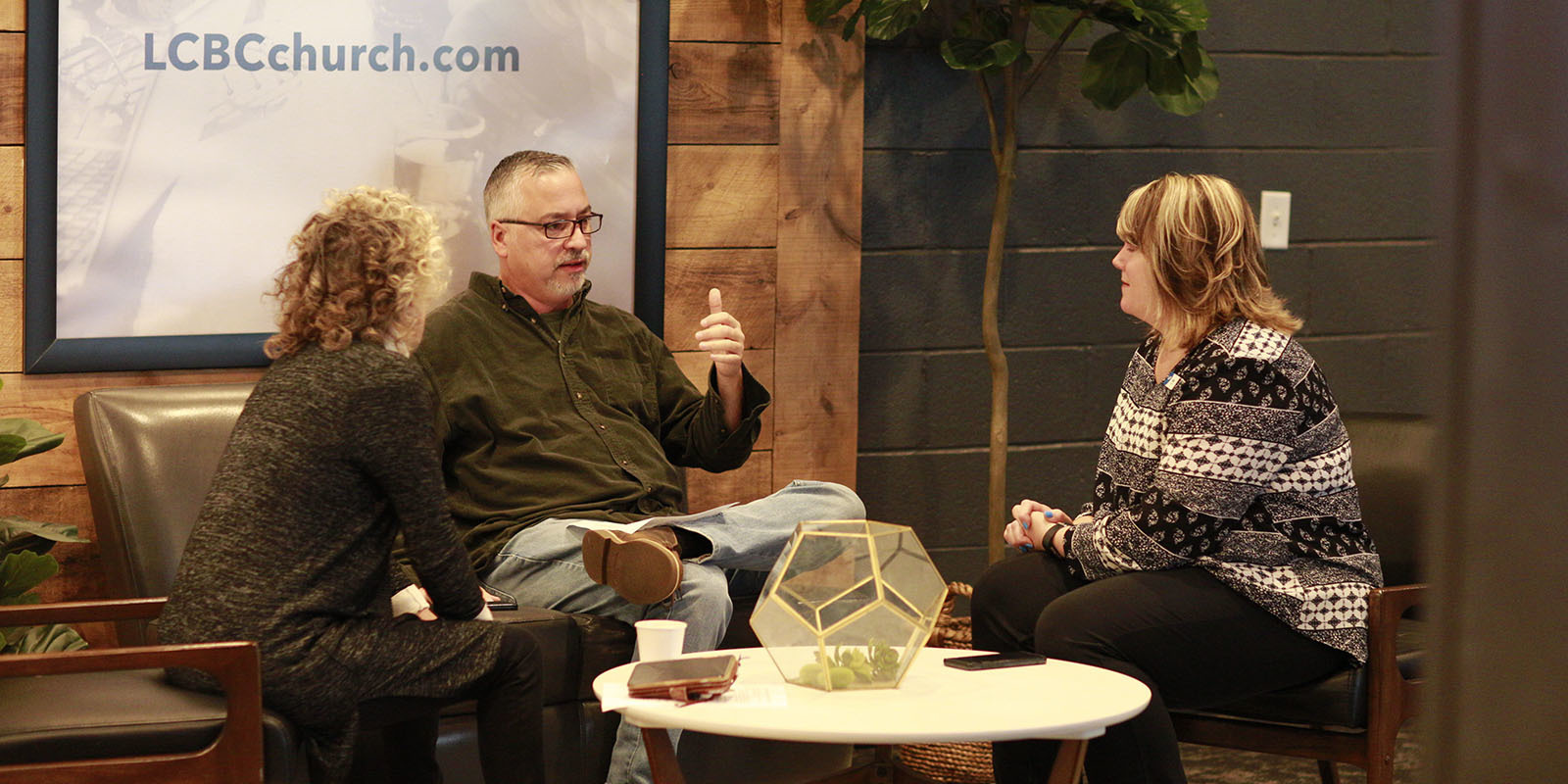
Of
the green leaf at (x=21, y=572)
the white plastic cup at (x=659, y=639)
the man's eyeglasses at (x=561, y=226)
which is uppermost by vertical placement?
the man's eyeglasses at (x=561, y=226)

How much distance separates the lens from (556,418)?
2801mm

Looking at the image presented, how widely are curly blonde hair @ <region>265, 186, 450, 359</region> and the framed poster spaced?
0.74 metres

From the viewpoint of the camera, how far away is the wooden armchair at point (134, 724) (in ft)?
6.10

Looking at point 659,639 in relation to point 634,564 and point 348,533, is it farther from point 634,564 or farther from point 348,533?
point 348,533

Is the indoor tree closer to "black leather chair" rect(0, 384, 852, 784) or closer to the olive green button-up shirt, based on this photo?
the olive green button-up shirt

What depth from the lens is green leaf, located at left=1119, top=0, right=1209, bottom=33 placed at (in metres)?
2.97

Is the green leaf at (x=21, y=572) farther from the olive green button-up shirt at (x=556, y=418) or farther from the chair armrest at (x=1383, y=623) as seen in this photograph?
the chair armrest at (x=1383, y=623)

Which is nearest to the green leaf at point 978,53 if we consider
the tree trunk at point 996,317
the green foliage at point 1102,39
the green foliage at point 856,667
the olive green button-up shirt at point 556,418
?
the green foliage at point 1102,39

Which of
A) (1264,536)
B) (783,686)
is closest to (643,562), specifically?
(783,686)

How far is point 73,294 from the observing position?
2742 mm

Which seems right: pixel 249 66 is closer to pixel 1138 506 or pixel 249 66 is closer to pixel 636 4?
pixel 636 4

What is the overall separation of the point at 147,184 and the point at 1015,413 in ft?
6.45

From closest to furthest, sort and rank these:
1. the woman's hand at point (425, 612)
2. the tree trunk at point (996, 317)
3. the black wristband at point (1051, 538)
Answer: the woman's hand at point (425, 612) → the black wristband at point (1051, 538) → the tree trunk at point (996, 317)

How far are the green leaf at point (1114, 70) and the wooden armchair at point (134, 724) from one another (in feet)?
6.71
